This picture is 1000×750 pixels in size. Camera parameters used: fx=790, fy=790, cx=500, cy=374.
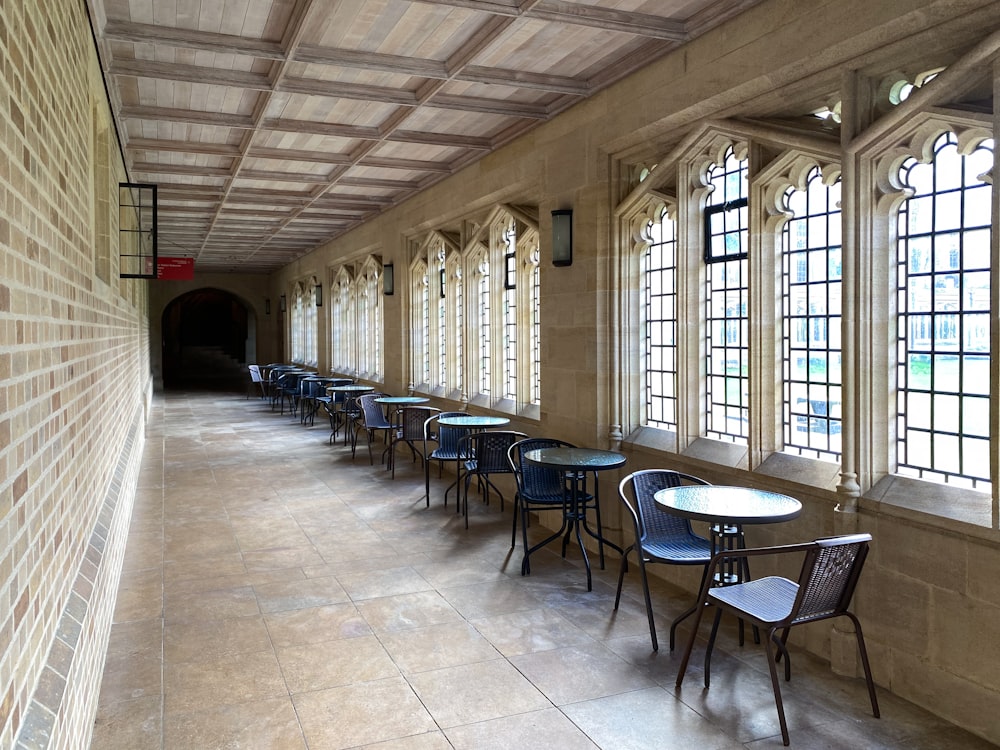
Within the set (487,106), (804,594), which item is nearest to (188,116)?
(487,106)

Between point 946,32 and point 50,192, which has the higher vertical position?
point 946,32

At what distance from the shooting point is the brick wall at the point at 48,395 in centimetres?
157

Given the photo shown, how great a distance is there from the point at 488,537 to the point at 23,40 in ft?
15.1

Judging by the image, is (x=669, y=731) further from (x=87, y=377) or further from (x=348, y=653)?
(x=87, y=377)

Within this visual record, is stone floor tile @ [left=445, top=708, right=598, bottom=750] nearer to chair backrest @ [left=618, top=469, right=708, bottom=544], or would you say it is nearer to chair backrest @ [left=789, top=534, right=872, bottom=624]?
chair backrest @ [left=789, top=534, right=872, bottom=624]

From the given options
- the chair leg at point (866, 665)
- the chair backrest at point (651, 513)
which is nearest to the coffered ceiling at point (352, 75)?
the chair backrest at point (651, 513)

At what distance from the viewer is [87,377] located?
3.23 metres

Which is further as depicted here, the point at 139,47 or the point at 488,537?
the point at 488,537

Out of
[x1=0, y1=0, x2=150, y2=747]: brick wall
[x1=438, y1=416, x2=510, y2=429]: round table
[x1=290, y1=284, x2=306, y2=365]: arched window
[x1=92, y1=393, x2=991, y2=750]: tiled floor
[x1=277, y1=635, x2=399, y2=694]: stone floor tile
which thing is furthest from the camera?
[x1=290, y1=284, x2=306, y2=365]: arched window

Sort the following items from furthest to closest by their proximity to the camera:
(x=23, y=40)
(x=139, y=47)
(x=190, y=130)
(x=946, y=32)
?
1. (x=190, y=130)
2. (x=139, y=47)
3. (x=946, y=32)
4. (x=23, y=40)

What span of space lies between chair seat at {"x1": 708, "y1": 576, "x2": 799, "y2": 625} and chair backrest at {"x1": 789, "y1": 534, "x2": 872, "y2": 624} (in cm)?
7

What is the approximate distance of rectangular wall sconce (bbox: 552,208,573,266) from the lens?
584 centimetres

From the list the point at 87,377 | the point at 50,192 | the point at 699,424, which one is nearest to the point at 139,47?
the point at 87,377

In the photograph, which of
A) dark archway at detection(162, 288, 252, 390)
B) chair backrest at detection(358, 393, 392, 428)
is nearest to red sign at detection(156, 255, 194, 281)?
chair backrest at detection(358, 393, 392, 428)
